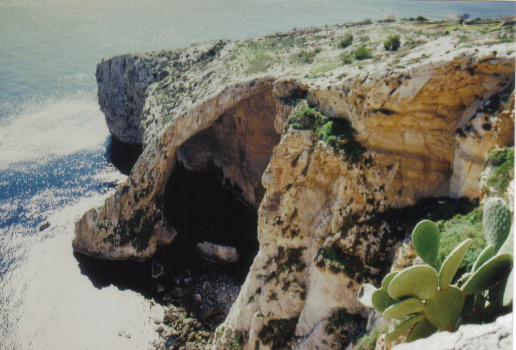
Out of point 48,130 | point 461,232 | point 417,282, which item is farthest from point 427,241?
point 48,130

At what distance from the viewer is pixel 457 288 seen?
7109 millimetres

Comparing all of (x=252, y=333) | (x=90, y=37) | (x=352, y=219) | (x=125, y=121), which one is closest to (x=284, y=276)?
(x=252, y=333)

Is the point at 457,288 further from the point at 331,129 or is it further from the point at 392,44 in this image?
the point at 392,44

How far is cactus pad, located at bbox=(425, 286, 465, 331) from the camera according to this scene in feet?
23.4

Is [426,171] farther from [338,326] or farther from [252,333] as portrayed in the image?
[252,333]

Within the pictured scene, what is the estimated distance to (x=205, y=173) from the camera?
4741cm

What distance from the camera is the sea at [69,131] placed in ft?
95.5

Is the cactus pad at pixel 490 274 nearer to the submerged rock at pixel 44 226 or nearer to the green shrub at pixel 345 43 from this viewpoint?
the green shrub at pixel 345 43

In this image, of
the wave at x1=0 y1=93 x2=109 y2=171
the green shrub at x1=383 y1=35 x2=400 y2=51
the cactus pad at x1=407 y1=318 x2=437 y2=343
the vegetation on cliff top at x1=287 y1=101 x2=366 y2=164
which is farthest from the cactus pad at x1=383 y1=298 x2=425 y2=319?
the wave at x1=0 y1=93 x2=109 y2=171

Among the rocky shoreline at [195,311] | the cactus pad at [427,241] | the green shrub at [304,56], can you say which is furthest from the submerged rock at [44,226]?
the cactus pad at [427,241]

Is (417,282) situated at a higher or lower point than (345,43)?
lower

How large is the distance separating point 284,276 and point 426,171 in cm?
925

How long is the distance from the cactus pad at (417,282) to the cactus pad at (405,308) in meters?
0.15

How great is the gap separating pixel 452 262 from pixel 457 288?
616 millimetres
